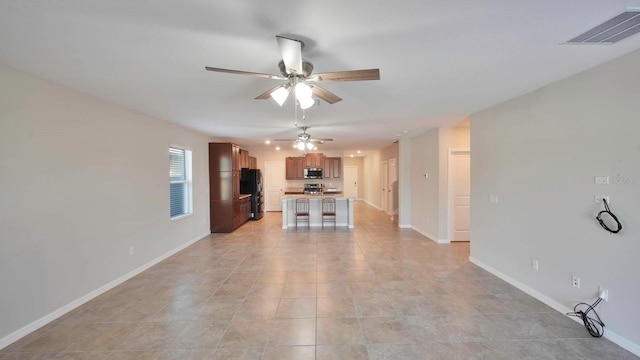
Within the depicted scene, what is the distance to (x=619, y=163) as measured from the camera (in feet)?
7.07

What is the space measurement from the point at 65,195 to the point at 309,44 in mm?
3115

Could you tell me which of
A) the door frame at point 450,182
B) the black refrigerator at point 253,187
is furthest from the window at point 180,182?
the door frame at point 450,182

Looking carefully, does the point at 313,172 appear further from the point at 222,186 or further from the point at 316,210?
the point at 222,186

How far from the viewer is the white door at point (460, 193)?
17.4 ft

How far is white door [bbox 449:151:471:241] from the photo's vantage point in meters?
5.30

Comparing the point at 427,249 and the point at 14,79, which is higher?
the point at 14,79

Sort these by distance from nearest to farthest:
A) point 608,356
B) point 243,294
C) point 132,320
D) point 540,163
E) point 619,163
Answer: point 608,356 < point 619,163 < point 132,320 < point 540,163 < point 243,294

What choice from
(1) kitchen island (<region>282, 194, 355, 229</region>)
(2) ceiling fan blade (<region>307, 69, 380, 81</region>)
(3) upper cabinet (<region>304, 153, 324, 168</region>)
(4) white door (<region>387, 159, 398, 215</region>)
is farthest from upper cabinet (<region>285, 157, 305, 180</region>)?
(2) ceiling fan blade (<region>307, 69, 380, 81</region>)

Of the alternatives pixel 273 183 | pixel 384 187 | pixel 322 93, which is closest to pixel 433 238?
pixel 384 187

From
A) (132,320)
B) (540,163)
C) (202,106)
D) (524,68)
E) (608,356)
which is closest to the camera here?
(608,356)

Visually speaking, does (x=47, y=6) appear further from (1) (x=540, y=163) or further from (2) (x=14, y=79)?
(1) (x=540, y=163)

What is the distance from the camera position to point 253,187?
796 cm

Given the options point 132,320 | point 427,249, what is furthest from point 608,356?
point 132,320

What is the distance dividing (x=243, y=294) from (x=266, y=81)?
101 inches
